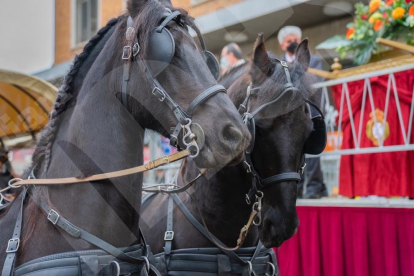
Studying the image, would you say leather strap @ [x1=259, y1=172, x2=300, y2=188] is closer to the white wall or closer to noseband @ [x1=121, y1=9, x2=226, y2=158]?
noseband @ [x1=121, y1=9, x2=226, y2=158]

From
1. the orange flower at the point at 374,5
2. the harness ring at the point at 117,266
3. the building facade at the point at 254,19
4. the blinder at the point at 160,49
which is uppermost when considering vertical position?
the building facade at the point at 254,19

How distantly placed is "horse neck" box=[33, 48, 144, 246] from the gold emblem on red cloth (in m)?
2.36

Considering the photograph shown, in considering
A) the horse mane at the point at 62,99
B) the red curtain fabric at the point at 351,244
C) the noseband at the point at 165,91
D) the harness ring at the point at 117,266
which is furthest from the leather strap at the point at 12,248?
the red curtain fabric at the point at 351,244

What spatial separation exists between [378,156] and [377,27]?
4.26 feet

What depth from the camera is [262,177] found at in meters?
2.51

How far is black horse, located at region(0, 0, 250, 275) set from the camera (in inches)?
72.1

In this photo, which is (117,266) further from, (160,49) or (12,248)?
(160,49)


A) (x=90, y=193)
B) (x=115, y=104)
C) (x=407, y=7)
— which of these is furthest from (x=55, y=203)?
(x=407, y=7)

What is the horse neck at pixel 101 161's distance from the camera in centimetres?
189

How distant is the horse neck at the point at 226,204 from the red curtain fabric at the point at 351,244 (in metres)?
1.34

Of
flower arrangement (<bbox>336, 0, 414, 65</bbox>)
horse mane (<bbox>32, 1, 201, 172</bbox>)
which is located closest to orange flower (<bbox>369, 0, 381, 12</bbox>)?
Result: flower arrangement (<bbox>336, 0, 414, 65</bbox>)

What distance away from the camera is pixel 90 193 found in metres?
1.90

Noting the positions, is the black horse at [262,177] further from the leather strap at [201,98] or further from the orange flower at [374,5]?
the orange flower at [374,5]

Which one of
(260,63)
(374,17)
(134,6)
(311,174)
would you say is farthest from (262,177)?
(374,17)
